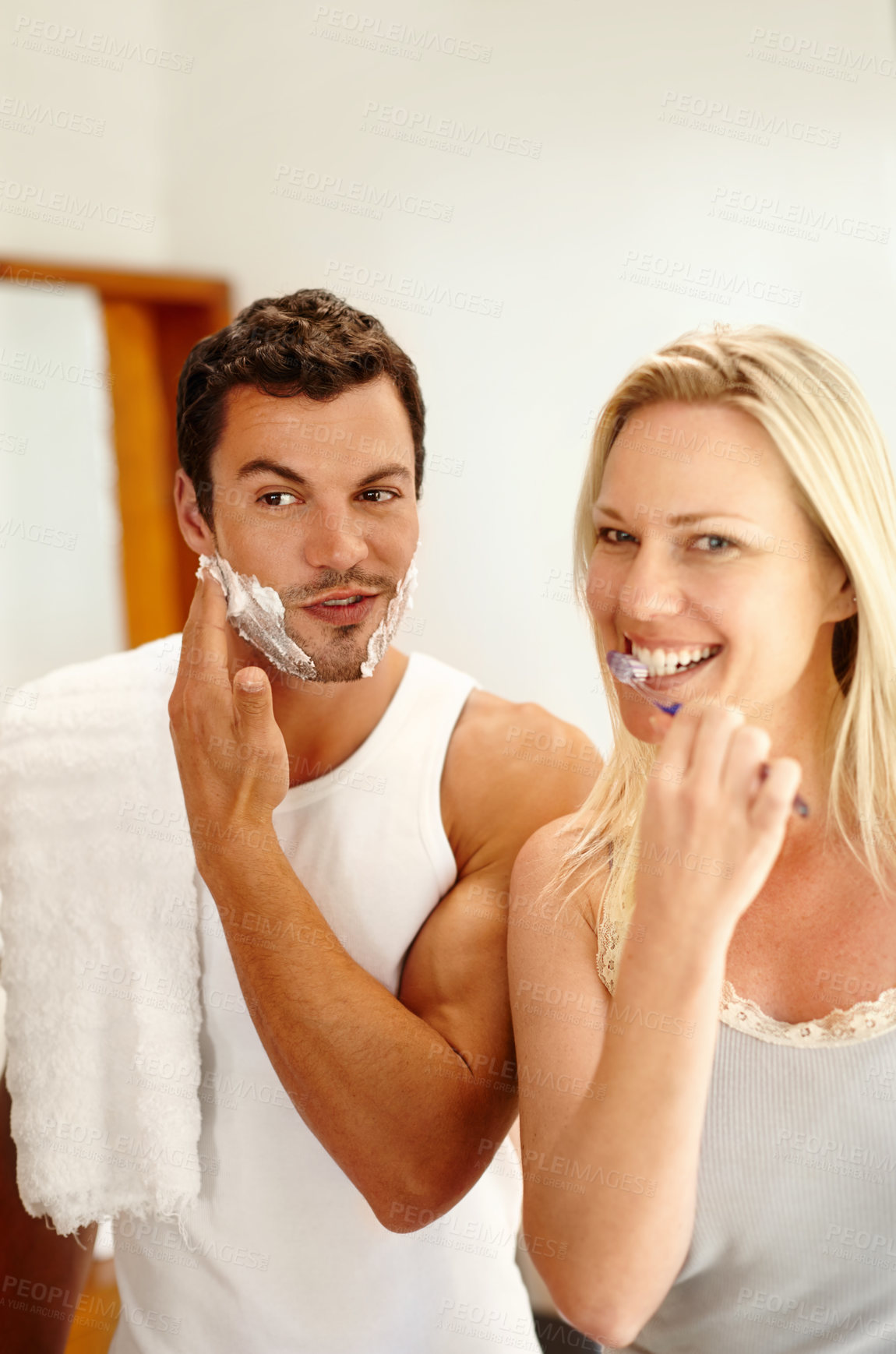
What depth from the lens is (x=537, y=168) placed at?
3.22ft

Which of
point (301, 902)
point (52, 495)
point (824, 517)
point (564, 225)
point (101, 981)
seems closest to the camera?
point (824, 517)

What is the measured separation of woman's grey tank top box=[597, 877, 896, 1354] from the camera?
0.64m

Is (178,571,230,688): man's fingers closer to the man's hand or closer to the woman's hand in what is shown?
the man's hand

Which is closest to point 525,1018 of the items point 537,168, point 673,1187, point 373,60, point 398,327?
point 673,1187

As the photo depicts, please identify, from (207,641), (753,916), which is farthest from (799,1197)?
(207,641)

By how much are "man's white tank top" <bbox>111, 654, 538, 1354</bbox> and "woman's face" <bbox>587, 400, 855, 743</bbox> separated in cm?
24

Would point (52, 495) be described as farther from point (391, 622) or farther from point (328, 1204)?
point (328, 1204)

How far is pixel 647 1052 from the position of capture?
0.54 metres

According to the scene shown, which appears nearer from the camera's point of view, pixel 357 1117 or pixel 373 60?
pixel 357 1117

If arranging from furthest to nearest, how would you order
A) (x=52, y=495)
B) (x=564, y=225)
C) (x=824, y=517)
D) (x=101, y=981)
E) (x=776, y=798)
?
1. (x=52, y=495)
2. (x=564, y=225)
3. (x=101, y=981)
4. (x=824, y=517)
5. (x=776, y=798)

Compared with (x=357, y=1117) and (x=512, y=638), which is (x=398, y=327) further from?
(x=357, y=1117)

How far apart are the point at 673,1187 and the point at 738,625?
1.01 feet

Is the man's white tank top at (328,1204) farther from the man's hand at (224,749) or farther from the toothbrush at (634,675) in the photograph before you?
the toothbrush at (634,675)

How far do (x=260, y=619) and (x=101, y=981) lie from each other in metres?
0.31
